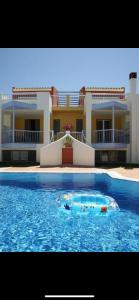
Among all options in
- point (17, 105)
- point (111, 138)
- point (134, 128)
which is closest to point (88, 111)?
point (111, 138)

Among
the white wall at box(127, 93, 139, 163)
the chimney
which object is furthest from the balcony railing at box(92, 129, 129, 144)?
the chimney

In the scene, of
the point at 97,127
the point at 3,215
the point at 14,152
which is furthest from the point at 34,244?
the point at 97,127

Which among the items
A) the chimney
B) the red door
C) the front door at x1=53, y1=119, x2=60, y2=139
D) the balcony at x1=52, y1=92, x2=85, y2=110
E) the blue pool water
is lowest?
the blue pool water

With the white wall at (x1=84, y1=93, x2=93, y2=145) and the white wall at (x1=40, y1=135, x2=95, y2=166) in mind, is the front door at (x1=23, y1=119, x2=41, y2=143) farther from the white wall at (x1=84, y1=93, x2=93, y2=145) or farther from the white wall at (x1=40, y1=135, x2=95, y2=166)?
the white wall at (x1=84, y1=93, x2=93, y2=145)

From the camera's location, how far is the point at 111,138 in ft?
70.4

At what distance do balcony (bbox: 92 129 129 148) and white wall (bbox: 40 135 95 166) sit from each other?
2232mm

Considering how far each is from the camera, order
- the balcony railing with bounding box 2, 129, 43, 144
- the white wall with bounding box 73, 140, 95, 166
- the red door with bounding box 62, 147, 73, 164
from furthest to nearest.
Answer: the balcony railing with bounding box 2, 129, 43, 144 → the red door with bounding box 62, 147, 73, 164 → the white wall with bounding box 73, 140, 95, 166

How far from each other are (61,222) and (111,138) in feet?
50.6

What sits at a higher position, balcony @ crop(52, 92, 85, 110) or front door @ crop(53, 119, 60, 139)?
balcony @ crop(52, 92, 85, 110)

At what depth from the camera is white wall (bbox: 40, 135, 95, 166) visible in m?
19.4

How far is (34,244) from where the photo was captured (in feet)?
17.3
